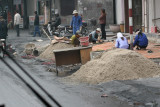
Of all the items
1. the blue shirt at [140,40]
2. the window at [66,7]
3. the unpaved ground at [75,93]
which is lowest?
the unpaved ground at [75,93]

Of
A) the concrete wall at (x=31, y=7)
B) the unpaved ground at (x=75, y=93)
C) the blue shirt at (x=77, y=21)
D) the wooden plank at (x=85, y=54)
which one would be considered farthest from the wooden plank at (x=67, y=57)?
the concrete wall at (x=31, y=7)

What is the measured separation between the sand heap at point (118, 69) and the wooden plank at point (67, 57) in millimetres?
1325

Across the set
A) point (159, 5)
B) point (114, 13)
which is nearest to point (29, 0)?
point (114, 13)

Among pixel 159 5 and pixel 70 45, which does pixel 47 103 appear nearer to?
pixel 70 45

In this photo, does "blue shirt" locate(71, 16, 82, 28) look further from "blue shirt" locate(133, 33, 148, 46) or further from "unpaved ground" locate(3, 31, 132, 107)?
"unpaved ground" locate(3, 31, 132, 107)

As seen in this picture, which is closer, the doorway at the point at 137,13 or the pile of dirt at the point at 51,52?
the pile of dirt at the point at 51,52

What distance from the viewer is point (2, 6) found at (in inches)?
1745

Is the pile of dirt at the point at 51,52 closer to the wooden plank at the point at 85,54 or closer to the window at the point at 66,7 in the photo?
the wooden plank at the point at 85,54

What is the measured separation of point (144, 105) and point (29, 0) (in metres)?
34.9

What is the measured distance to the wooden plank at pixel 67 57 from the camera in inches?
504

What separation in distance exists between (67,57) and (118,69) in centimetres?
264

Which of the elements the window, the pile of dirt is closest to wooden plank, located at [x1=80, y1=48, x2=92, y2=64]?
the pile of dirt

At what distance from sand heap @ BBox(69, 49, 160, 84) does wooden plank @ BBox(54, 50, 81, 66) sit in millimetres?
1325

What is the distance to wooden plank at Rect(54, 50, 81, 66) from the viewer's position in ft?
42.0
